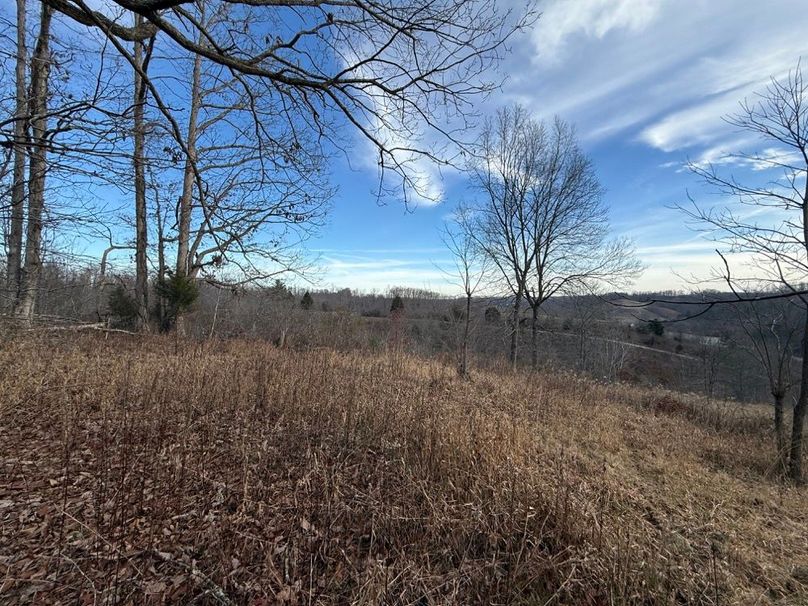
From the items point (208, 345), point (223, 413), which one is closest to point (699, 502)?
point (223, 413)

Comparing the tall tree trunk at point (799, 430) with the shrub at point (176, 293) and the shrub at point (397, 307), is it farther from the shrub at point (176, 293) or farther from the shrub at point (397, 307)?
the shrub at point (397, 307)

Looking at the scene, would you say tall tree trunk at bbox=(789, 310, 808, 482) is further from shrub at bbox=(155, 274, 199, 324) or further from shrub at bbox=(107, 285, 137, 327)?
shrub at bbox=(107, 285, 137, 327)

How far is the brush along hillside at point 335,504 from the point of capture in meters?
2.11

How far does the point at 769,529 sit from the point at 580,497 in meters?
2.59

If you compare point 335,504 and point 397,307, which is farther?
point 397,307

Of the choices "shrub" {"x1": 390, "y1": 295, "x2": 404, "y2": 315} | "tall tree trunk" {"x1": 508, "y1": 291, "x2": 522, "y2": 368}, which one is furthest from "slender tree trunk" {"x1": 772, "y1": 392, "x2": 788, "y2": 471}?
"shrub" {"x1": 390, "y1": 295, "x2": 404, "y2": 315}

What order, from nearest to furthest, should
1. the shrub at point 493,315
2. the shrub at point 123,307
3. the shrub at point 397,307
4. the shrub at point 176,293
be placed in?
the shrub at point 176,293
the shrub at point 123,307
the shrub at point 493,315
the shrub at point 397,307

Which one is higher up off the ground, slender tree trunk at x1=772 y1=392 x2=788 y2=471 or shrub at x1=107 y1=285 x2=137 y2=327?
shrub at x1=107 y1=285 x2=137 y2=327

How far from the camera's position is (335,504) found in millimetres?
2809

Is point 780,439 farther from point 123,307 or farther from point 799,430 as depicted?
point 123,307

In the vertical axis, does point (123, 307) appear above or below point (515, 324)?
above

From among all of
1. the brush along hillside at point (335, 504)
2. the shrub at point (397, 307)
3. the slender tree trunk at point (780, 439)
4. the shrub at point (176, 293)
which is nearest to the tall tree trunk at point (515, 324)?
the shrub at point (397, 307)

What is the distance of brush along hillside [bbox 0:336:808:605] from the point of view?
2107mm

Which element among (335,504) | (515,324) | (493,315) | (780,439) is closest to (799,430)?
(780,439)
